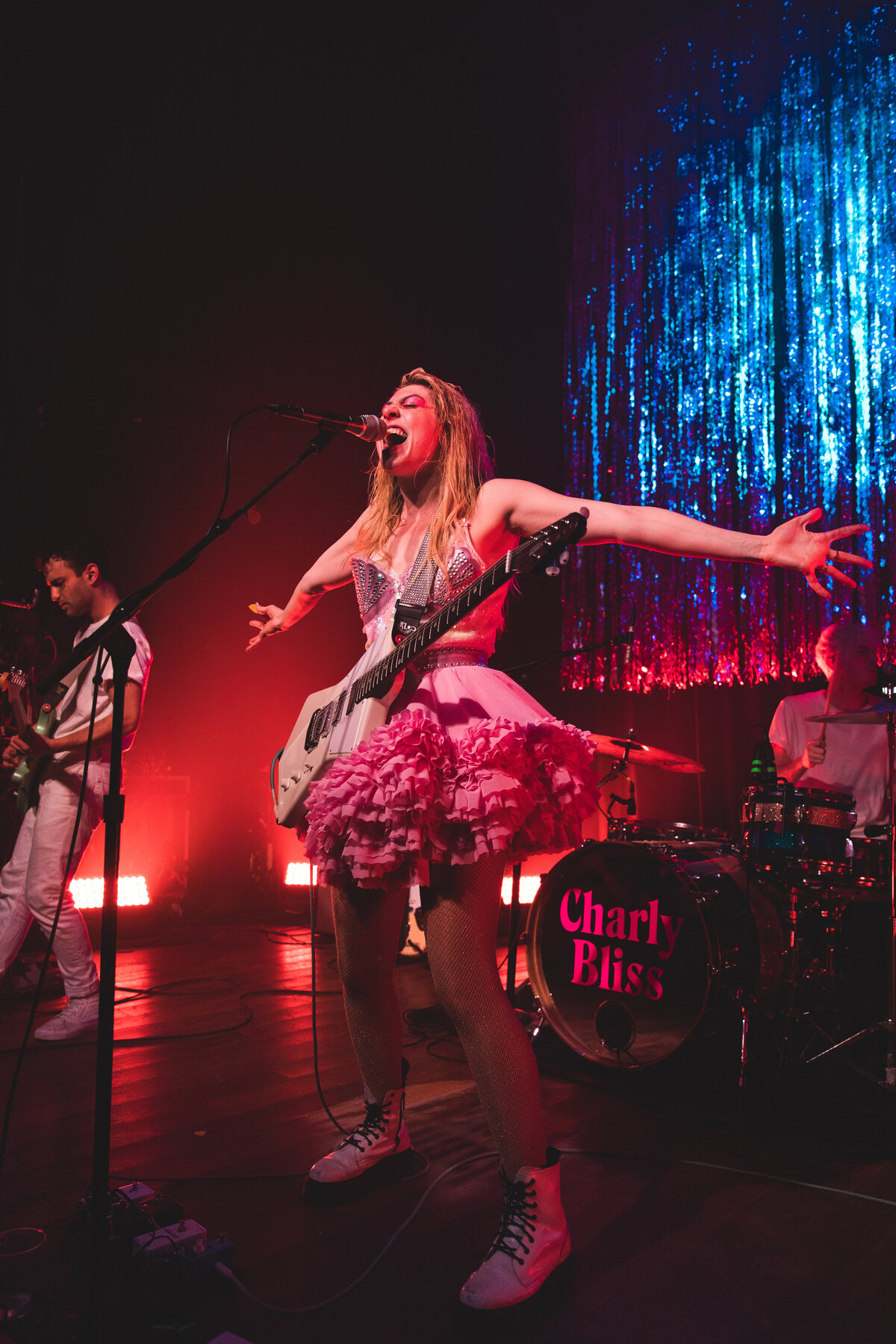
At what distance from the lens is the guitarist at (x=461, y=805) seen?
1502mm

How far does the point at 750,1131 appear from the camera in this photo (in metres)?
2.47

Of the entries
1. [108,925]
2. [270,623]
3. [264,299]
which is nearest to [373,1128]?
[108,925]

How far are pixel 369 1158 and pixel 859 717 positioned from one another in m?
2.33

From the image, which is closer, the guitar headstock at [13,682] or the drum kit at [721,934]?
the drum kit at [721,934]

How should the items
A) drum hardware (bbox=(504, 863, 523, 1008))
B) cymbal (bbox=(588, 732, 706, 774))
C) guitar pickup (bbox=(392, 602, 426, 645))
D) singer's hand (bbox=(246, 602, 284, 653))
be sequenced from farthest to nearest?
cymbal (bbox=(588, 732, 706, 774))
drum hardware (bbox=(504, 863, 523, 1008))
singer's hand (bbox=(246, 602, 284, 653))
guitar pickup (bbox=(392, 602, 426, 645))

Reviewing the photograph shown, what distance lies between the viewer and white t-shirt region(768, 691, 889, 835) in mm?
4020

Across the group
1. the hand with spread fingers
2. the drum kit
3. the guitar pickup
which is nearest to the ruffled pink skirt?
the guitar pickup

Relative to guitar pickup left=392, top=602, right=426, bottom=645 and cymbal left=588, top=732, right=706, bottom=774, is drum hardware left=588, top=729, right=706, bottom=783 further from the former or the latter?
guitar pickup left=392, top=602, right=426, bottom=645

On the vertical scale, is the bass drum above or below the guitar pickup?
below

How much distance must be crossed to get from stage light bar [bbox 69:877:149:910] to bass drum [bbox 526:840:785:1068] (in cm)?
364

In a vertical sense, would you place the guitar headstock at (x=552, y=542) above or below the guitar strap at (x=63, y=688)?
above

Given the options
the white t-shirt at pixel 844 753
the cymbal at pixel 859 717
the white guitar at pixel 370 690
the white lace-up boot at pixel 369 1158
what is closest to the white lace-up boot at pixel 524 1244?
the white lace-up boot at pixel 369 1158

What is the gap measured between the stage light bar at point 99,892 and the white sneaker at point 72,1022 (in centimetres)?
236

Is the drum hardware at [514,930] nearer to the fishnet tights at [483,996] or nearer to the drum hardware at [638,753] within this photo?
the drum hardware at [638,753]
